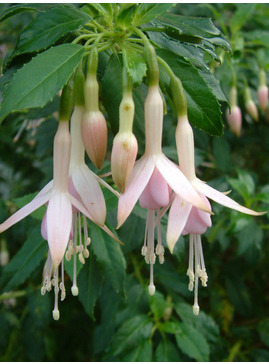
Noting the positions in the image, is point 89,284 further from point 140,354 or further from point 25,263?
point 140,354

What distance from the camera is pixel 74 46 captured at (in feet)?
1.84

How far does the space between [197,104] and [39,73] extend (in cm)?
22

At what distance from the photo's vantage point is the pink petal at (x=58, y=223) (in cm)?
50

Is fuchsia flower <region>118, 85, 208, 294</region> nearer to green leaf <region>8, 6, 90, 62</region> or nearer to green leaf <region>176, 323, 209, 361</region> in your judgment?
green leaf <region>8, 6, 90, 62</region>

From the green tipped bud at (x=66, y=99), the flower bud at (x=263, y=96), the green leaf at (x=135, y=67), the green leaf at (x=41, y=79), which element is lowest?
the flower bud at (x=263, y=96)

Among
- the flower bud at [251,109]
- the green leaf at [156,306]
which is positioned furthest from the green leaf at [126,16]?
the flower bud at [251,109]

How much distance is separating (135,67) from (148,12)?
145 mm

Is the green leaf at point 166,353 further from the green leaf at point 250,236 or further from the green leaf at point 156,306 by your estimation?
the green leaf at point 250,236

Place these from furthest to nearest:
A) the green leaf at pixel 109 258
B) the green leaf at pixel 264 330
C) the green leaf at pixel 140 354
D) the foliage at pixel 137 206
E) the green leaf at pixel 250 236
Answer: the green leaf at pixel 264 330
the green leaf at pixel 250 236
the green leaf at pixel 140 354
the green leaf at pixel 109 258
the foliage at pixel 137 206

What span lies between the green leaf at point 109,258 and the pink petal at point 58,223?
0.28 metres

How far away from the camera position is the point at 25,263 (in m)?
0.90

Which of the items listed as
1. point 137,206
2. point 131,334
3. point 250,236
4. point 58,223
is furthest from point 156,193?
point 250,236

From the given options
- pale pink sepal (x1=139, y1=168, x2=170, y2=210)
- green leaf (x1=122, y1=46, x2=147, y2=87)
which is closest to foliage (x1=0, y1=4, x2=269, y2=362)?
green leaf (x1=122, y1=46, x2=147, y2=87)

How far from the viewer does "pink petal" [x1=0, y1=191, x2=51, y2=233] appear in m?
0.54
